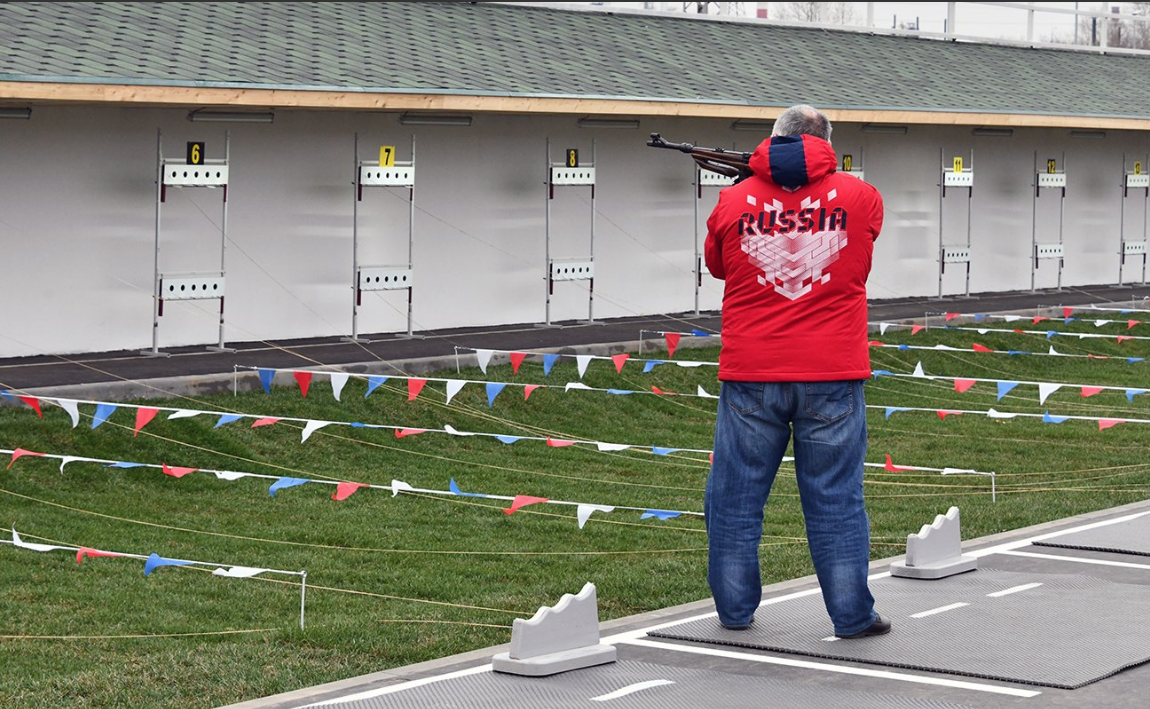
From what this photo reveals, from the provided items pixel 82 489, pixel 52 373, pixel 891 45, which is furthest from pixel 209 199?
pixel 891 45

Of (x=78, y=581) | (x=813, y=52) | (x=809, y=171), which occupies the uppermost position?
(x=813, y=52)

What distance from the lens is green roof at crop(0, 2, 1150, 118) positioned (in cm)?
1872

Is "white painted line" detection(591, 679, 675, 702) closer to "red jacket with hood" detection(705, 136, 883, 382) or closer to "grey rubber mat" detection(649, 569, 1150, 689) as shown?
"grey rubber mat" detection(649, 569, 1150, 689)

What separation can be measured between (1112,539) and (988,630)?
2.53 m

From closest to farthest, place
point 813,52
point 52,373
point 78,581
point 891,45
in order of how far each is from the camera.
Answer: point 78,581, point 52,373, point 813,52, point 891,45

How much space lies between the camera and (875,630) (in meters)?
7.22

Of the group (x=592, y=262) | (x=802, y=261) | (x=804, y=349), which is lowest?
(x=804, y=349)

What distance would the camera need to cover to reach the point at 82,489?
13.1 metres

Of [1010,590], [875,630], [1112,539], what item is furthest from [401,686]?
[1112,539]

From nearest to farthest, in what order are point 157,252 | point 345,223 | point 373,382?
point 373,382, point 157,252, point 345,223

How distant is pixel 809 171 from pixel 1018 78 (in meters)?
26.2

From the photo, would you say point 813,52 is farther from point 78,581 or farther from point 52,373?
point 78,581

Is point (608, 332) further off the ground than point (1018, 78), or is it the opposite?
point (1018, 78)

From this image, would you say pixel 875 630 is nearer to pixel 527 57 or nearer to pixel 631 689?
pixel 631 689
